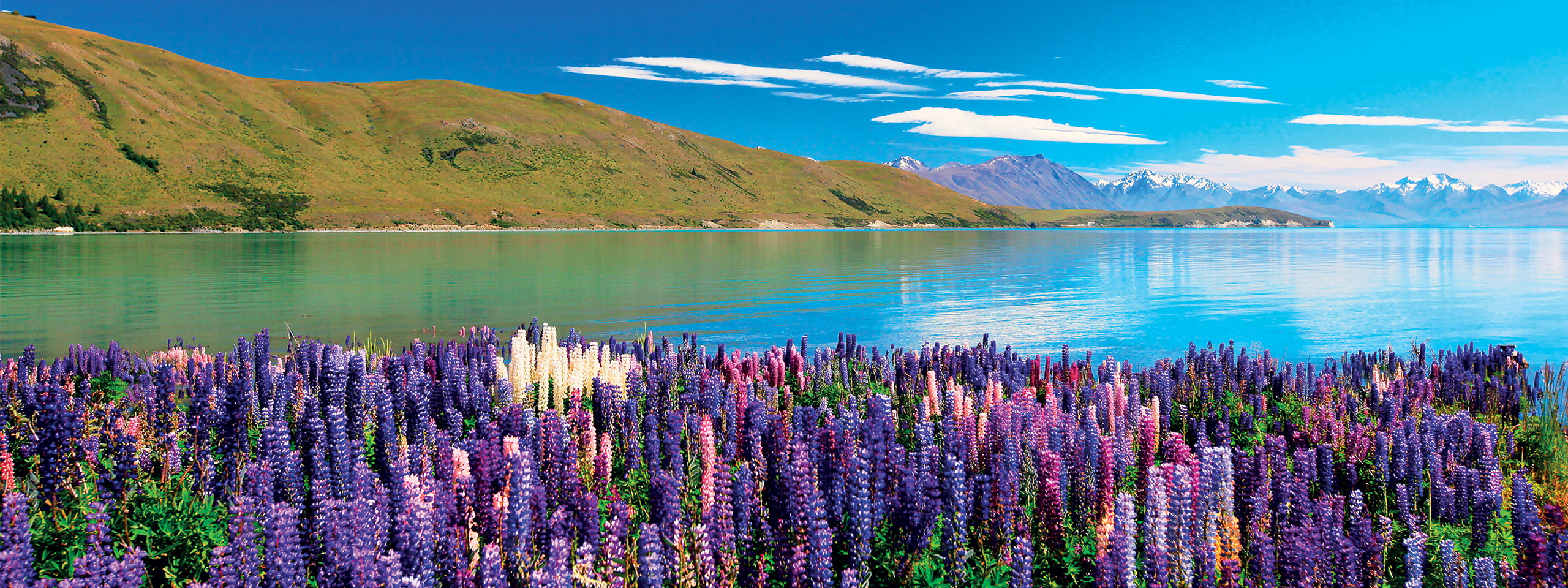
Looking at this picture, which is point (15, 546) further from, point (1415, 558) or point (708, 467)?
point (1415, 558)

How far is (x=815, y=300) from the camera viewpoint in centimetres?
3966

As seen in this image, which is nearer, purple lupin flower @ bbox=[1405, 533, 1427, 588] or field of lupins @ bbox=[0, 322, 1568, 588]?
field of lupins @ bbox=[0, 322, 1568, 588]

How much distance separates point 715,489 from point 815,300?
33952 millimetres

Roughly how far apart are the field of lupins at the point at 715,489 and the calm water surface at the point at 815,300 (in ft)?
36.8

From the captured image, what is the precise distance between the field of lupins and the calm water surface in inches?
441

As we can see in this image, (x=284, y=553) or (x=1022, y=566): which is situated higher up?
(x=284, y=553)

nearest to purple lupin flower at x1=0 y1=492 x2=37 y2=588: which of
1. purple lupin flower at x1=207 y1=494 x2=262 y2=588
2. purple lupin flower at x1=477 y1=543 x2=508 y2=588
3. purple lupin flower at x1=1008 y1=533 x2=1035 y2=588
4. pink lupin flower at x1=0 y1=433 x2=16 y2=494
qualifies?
purple lupin flower at x1=207 y1=494 x2=262 y2=588

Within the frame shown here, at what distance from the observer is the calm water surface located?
27844mm

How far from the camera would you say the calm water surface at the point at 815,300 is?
91.4ft

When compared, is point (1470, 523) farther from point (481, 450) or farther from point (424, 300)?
point (424, 300)

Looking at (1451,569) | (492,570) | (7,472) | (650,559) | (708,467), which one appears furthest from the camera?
→ (708,467)

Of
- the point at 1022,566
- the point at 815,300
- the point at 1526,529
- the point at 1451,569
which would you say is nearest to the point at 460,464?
the point at 1022,566

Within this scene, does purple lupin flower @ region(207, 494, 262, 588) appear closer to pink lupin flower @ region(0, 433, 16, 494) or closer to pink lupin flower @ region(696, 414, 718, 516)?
pink lupin flower @ region(696, 414, 718, 516)

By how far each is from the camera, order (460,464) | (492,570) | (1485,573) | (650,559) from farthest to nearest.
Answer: (460,464) < (1485,573) < (492,570) < (650,559)
